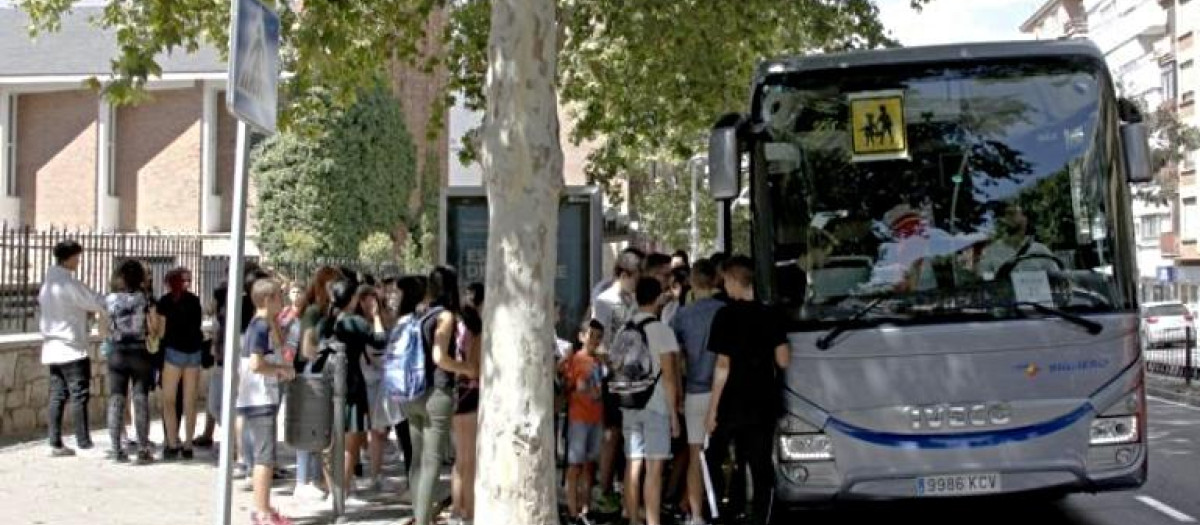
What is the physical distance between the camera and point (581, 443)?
35.9 ft

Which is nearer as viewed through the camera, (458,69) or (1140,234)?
(458,69)

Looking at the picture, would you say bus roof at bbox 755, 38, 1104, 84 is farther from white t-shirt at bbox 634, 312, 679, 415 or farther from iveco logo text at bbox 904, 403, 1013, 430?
iveco logo text at bbox 904, 403, 1013, 430

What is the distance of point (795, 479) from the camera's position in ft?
29.8

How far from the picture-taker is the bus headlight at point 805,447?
9.05 meters

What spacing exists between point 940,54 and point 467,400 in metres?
3.82

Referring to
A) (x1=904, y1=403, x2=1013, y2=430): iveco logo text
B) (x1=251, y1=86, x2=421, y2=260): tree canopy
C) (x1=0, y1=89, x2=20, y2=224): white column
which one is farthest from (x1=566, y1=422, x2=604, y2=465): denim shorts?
(x1=0, y1=89, x2=20, y2=224): white column

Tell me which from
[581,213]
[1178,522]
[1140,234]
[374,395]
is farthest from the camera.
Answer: [1140,234]

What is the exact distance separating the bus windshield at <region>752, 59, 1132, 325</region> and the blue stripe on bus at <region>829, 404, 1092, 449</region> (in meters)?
0.66

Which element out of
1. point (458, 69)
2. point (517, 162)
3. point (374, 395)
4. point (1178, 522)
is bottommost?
point (1178, 522)

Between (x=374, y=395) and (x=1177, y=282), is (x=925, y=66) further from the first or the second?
(x=1177, y=282)

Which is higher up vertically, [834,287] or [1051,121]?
[1051,121]

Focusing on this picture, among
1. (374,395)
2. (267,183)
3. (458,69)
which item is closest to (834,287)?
(374,395)

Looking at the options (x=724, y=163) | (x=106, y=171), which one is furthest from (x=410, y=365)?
(x=106, y=171)

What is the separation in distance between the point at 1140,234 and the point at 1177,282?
25.6 feet
